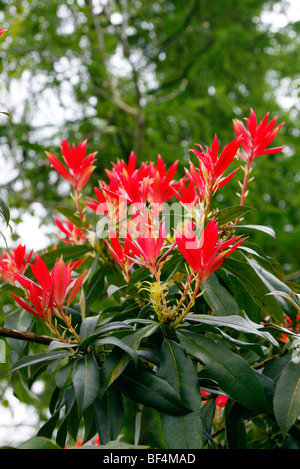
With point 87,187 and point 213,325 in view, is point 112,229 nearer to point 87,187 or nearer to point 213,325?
point 213,325

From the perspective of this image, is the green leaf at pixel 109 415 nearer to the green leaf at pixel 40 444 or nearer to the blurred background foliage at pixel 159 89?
the green leaf at pixel 40 444

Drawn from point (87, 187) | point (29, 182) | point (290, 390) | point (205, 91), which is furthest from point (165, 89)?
point (290, 390)

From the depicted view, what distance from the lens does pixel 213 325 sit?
69cm

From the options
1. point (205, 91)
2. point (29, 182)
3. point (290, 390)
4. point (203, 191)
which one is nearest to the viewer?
point (290, 390)

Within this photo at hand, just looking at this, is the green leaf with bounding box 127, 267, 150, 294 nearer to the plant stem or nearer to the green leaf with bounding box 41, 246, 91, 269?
the plant stem

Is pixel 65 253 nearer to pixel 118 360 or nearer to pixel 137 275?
pixel 137 275

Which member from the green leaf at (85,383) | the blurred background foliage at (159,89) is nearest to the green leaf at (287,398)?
the green leaf at (85,383)

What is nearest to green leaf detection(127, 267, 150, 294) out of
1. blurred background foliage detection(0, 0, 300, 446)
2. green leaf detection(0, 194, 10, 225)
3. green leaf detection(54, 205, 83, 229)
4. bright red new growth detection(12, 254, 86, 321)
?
bright red new growth detection(12, 254, 86, 321)

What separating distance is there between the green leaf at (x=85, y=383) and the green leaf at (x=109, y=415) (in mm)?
63

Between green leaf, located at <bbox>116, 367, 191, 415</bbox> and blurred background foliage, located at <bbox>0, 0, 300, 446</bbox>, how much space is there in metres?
2.76

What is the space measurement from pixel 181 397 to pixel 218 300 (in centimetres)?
21

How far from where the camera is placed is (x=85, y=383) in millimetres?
614

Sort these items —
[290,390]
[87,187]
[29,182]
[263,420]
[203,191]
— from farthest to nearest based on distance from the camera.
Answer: [29,182] < [87,187] < [263,420] < [203,191] < [290,390]
